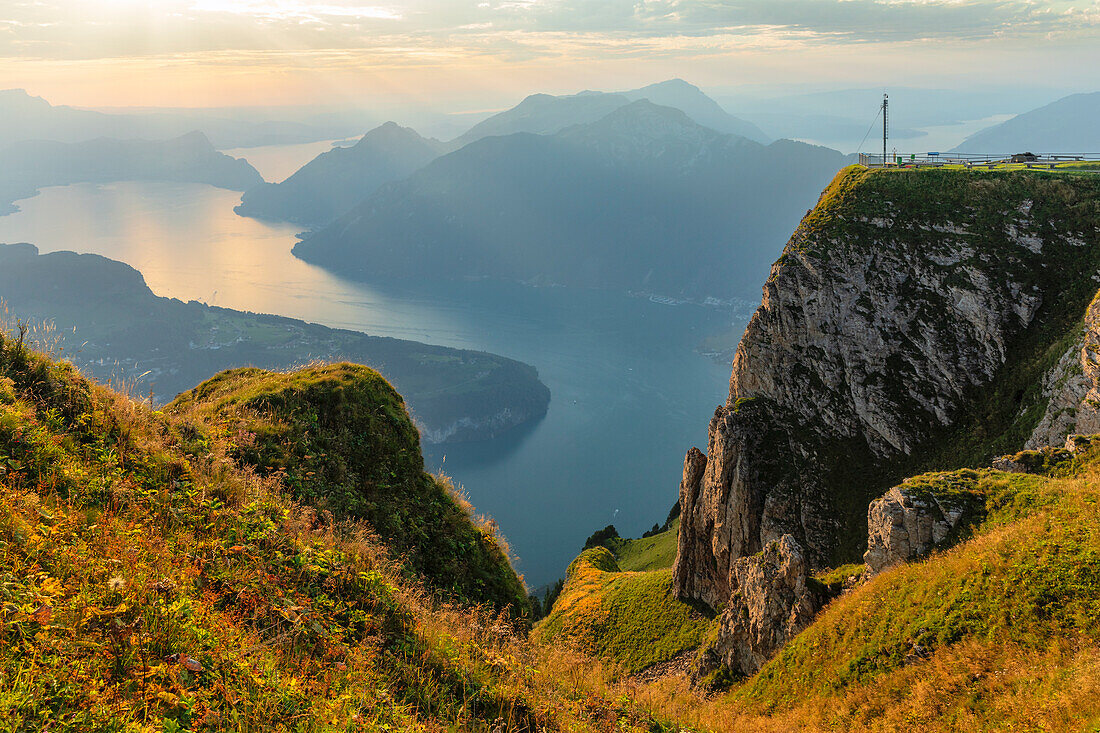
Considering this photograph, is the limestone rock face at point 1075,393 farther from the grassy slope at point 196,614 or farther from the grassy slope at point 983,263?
the grassy slope at point 196,614

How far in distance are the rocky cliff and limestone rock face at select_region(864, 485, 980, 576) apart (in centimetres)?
1641

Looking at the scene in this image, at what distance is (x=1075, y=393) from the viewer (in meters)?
32.3

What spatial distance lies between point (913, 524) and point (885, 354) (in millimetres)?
25660

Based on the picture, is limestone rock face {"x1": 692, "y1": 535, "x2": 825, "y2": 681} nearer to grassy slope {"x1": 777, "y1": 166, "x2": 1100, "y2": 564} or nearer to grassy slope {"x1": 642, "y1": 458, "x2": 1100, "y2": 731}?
grassy slope {"x1": 642, "y1": 458, "x2": 1100, "y2": 731}

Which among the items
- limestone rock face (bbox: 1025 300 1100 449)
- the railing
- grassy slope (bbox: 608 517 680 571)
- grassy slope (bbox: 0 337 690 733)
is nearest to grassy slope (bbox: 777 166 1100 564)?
limestone rock face (bbox: 1025 300 1100 449)

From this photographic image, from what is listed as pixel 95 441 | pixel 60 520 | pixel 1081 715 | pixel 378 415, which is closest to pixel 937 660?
Result: pixel 1081 715

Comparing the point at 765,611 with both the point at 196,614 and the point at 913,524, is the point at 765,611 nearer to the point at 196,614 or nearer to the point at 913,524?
the point at 913,524

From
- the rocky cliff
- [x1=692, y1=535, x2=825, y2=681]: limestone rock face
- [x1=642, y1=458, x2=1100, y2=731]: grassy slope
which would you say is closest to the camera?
[x1=642, y1=458, x2=1100, y2=731]: grassy slope

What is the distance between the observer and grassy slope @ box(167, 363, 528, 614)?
52.4ft

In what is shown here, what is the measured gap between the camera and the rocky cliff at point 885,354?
40344 mm

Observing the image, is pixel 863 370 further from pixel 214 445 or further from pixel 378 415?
pixel 214 445

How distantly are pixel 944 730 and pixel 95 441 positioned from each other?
19823 millimetres

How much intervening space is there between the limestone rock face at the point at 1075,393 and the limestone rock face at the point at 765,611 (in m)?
17.8

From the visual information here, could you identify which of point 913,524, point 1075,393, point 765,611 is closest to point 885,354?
point 1075,393
